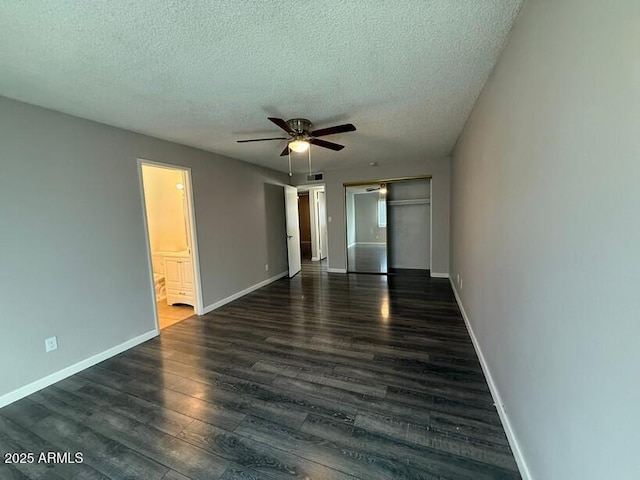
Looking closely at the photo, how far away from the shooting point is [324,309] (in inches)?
157

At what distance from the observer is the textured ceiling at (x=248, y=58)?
139 cm

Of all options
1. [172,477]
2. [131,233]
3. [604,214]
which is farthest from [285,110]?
[172,477]

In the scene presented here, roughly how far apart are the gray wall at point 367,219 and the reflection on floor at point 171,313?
581cm

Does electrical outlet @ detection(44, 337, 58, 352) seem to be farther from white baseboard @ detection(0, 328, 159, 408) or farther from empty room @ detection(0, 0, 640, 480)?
white baseboard @ detection(0, 328, 159, 408)

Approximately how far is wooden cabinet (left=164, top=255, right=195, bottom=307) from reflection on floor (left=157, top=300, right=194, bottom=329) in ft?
0.33

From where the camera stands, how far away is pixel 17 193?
223 centimetres

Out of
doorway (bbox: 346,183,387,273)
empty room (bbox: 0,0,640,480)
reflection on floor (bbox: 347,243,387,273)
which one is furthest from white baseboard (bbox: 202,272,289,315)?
doorway (bbox: 346,183,387,273)

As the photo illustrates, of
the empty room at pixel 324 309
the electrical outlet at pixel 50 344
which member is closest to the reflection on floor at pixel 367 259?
the empty room at pixel 324 309

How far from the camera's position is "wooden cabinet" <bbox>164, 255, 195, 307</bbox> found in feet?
13.6

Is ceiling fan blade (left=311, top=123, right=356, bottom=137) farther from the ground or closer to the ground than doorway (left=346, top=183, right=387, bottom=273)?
farther from the ground

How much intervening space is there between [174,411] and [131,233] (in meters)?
2.05

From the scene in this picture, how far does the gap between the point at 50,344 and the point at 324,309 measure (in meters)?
2.95

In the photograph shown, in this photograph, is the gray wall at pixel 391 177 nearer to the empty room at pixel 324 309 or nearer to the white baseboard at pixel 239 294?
the white baseboard at pixel 239 294

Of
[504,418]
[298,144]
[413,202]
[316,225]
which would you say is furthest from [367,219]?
[504,418]
